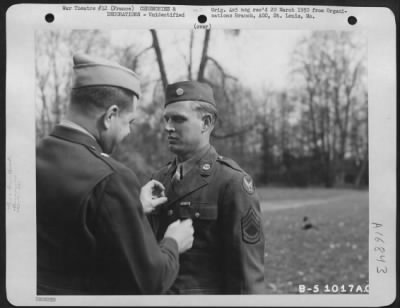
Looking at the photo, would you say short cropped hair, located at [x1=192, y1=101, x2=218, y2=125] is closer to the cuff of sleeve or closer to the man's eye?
the man's eye

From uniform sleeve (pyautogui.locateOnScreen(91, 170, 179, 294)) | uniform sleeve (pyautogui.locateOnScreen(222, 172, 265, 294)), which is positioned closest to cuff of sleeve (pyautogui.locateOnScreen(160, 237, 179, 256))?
uniform sleeve (pyautogui.locateOnScreen(91, 170, 179, 294))

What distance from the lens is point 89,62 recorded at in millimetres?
993

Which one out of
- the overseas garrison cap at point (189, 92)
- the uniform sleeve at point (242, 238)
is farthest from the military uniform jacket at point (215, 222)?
the overseas garrison cap at point (189, 92)

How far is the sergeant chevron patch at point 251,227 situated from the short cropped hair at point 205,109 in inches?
8.5

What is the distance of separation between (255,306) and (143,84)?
0.55m

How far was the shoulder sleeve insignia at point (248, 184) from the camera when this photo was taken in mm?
982

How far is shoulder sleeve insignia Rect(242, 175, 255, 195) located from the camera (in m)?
Result: 0.98

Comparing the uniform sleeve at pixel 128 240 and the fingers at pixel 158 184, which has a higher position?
the fingers at pixel 158 184

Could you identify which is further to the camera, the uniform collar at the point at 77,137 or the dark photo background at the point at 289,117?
the dark photo background at the point at 289,117

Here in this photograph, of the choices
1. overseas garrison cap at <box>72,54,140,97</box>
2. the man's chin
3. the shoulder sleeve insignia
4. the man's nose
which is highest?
overseas garrison cap at <box>72,54,140,97</box>

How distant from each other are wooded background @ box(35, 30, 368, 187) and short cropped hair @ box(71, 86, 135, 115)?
50mm

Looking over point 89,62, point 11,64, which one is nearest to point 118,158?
point 89,62

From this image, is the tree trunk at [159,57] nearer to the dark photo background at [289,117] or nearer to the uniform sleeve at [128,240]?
the dark photo background at [289,117]

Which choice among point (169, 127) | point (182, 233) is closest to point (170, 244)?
point (182, 233)
